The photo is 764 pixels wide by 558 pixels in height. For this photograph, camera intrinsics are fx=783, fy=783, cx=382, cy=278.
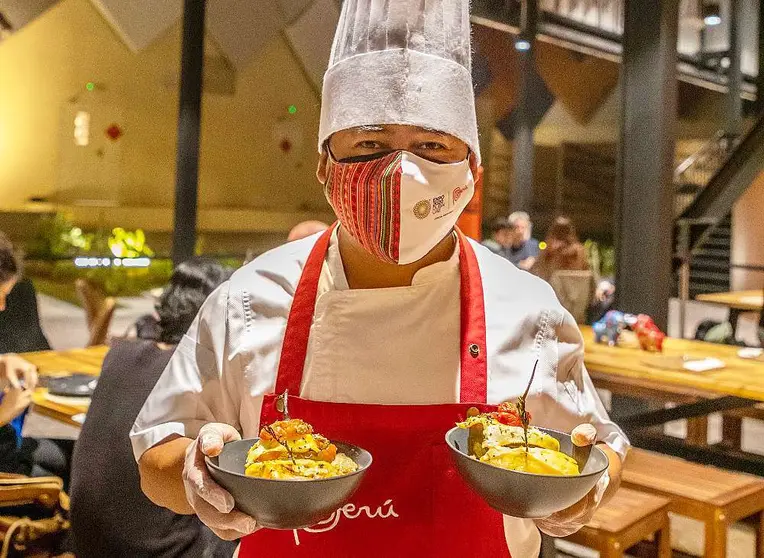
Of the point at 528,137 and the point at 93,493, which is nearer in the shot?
the point at 93,493

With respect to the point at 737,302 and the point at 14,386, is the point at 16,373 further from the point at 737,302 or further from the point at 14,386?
the point at 737,302

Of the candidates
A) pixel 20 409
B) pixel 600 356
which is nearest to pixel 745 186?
pixel 600 356

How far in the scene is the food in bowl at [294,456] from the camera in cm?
100

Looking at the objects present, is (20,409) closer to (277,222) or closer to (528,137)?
(528,137)

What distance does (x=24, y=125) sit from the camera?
540 inches

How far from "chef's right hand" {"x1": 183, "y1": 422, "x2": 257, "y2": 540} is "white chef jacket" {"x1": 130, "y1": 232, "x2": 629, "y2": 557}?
194 millimetres

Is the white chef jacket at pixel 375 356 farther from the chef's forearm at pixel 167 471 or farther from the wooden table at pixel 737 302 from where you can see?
the wooden table at pixel 737 302

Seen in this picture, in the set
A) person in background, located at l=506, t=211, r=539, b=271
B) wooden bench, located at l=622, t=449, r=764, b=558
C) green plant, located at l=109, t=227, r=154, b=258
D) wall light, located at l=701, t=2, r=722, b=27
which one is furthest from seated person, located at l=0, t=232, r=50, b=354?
wall light, located at l=701, t=2, r=722, b=27

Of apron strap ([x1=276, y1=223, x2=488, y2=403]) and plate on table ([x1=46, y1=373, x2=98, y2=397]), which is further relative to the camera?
plate on table ([x1=46, y1=373, x2=98, y2=397])

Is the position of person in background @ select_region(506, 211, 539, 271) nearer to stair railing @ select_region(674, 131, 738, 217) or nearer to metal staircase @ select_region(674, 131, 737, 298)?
metal staircase @ select_region(674, 131, 737, 298)

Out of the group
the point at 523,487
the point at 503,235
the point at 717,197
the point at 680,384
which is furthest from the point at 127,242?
the point at 523,487

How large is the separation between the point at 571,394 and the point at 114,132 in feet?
49.7

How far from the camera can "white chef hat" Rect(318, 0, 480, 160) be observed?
1.21 metres

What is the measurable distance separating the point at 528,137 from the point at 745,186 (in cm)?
552
